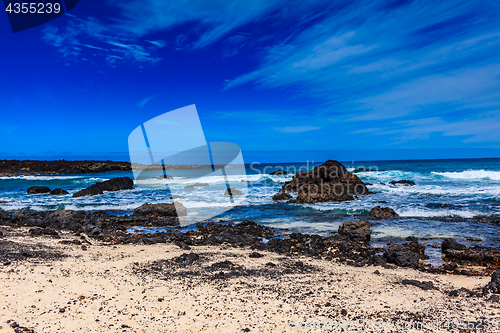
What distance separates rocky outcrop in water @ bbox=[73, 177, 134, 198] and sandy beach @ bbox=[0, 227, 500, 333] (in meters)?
16.6

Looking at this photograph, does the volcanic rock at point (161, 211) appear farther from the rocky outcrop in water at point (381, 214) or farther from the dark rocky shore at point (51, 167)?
the dark rocky shore at point (51, 167)

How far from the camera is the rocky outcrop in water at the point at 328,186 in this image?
17406 mm

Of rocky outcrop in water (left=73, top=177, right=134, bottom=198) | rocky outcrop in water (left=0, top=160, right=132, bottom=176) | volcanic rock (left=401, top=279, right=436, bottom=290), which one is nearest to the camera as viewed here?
volcanic rock (left=401, top=279, right=436, bottom=290)

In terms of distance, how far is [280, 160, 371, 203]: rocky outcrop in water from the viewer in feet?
57.1

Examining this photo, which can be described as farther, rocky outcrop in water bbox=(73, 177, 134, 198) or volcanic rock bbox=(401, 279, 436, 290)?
rocky outcrop in water bbox=(73, 177, 134, 198)

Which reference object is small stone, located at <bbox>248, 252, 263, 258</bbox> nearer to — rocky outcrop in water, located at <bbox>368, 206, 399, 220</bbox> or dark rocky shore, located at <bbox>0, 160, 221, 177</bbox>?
rocky outcrop in water, located at <bbox>368, 206, 399, 220</bbox>

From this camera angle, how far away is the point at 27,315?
367 cm

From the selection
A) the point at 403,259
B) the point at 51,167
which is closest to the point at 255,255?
the point at 403,259

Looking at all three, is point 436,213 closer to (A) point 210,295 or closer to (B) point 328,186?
(B) point 328,186

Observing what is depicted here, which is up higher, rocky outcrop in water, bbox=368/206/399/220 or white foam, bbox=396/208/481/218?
rocky outcrop in water, bbox=368/206/399/220

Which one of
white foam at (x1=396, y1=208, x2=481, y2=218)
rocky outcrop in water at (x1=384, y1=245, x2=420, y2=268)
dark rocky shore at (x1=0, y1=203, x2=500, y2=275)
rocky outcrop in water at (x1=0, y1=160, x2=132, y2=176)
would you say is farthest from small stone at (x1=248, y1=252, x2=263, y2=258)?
rocky outcrop in water at (x1=0, y1=160, x2=132, y2=176)

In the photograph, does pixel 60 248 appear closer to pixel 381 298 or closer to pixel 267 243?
pixel 267 243

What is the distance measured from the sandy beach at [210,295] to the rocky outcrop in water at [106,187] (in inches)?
652

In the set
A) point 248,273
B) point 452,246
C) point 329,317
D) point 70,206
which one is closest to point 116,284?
point 248,273
